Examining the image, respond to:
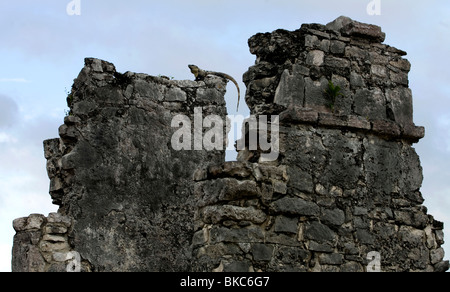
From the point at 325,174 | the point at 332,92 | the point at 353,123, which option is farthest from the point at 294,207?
the point at 332,92

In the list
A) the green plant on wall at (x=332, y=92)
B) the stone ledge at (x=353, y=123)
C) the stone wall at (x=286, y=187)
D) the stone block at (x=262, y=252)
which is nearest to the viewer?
the stone block at (x=262, y=252)

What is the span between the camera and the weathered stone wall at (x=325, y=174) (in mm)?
8000

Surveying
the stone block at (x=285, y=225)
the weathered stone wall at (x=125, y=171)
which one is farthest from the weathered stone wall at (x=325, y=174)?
the weathered stone wall at (x=125, y=171)

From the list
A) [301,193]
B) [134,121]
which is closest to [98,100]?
[134,121]

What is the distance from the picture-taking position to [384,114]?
8.95 meters

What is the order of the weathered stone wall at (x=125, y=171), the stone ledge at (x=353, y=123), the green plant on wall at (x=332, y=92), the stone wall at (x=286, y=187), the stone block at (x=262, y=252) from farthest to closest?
the weathered stone wall at (x=125, y=171)
the green plant on wall at (x=332, y=92)
the stone ledge at (x=353, y=123)
the stone wall at (x=286, y=187)
the stone block at (x=262, y=252)

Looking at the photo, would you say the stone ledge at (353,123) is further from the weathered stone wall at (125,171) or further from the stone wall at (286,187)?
the weathered stone wall at (125,171)

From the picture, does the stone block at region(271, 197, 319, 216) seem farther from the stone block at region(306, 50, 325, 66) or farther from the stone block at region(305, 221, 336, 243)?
the stone block at region(306, 50, 325, 66)

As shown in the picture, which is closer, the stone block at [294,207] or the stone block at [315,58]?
the stone block at [294,207]

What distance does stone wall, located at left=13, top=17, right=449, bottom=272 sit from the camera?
8.07m

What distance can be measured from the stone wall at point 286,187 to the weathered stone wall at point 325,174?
12 mm

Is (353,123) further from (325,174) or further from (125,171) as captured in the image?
(125,171)

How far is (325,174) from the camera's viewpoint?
8445 millimetres
